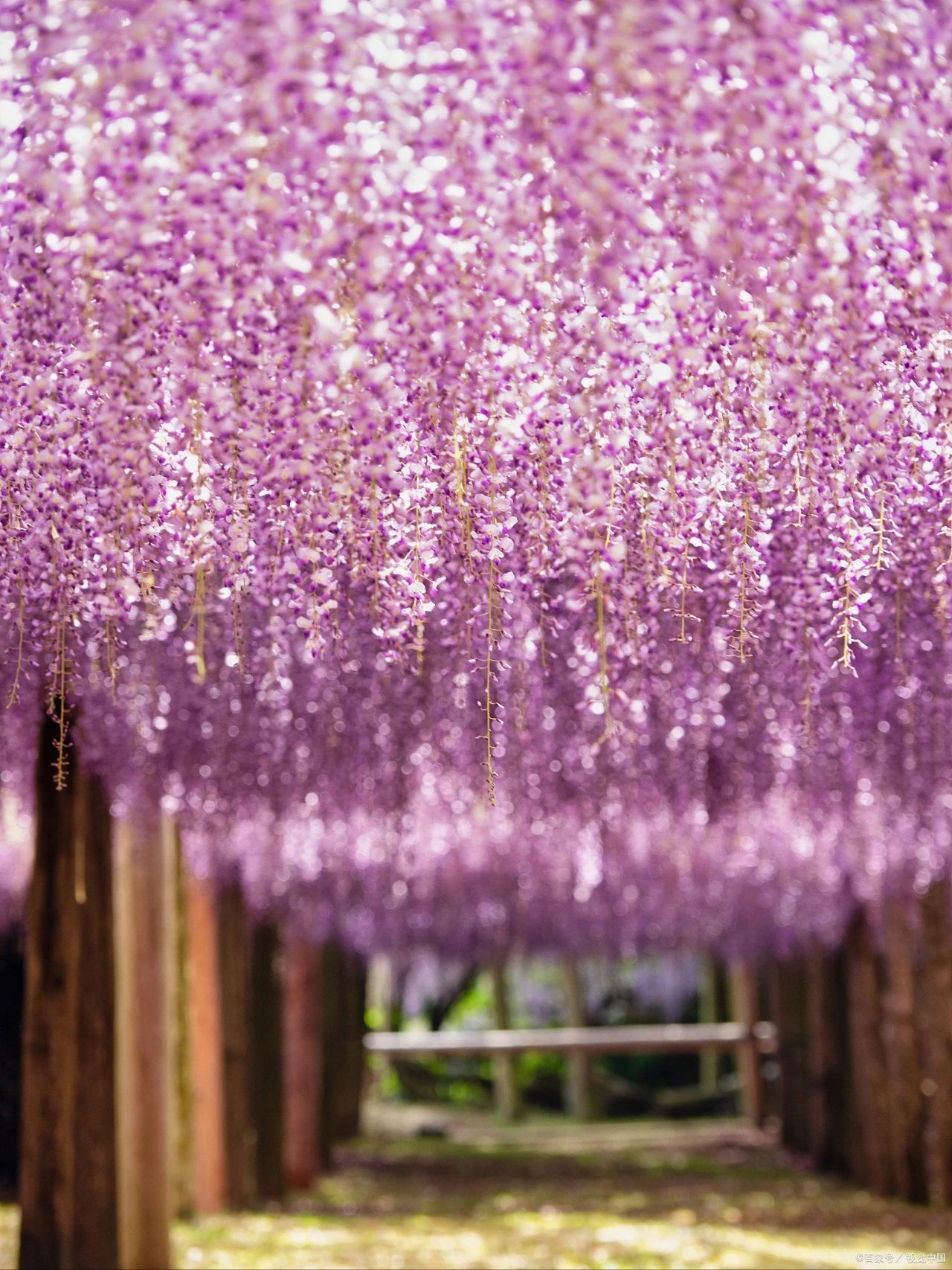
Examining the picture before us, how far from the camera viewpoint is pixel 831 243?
3186 millimetres

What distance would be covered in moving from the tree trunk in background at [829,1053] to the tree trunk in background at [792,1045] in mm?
1539

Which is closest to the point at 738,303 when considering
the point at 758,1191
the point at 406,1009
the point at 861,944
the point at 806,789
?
the point at 806,789

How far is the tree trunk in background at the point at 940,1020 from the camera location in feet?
31.6

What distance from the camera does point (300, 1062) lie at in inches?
471

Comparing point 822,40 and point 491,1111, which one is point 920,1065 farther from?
point 491,1111

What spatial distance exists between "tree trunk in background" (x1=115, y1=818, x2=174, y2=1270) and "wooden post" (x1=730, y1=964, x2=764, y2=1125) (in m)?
11.6

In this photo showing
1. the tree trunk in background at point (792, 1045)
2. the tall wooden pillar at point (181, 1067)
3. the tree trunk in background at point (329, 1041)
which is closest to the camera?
the tall wooden pillar at point (181, 1067)

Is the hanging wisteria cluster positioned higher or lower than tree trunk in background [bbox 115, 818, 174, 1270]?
higher

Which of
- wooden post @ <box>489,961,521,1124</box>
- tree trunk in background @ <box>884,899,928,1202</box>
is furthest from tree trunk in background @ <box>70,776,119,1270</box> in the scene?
wooden post @ <box>489,961,521,1124</box>

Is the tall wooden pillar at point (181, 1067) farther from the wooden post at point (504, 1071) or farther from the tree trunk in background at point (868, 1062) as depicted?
the wooden post at point (504, 1071)

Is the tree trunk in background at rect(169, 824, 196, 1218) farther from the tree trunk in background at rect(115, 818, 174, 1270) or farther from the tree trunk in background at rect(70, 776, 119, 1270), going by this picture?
the tree trunk in background at rect(70, 776, 119, 1270)

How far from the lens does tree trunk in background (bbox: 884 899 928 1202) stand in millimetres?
9953

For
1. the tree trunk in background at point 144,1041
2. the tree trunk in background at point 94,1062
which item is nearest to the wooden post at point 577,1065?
the tree trunk in background at point 144,1041

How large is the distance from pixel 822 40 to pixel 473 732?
13.3 ft
